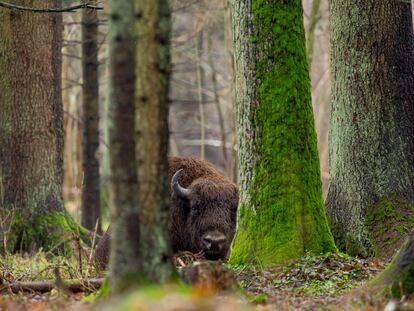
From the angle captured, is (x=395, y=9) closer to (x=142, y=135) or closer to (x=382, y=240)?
(x=382, y=240)

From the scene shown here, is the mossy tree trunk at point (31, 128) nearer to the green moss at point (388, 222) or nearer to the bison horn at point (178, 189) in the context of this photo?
the bison horn at point (178, 189)

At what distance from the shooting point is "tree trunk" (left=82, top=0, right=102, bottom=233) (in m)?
18.5

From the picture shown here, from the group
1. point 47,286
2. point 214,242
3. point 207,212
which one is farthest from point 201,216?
point 47,286

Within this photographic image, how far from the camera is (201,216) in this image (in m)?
12.8

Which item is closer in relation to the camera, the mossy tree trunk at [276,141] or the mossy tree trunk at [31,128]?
the mossy tree trunk at [276,141]

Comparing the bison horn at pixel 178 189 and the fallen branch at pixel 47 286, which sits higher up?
the bison horn at pixel 178 189

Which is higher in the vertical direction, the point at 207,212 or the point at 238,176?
the point at 238,176

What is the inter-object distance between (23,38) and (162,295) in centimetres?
960

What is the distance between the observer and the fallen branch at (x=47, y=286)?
838 centimetres

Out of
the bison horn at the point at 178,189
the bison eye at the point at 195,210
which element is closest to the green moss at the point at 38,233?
the bison horn at the point at 178,189

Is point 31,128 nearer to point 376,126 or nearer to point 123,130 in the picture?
point 376,126

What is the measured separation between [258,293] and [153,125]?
2481 millimetres

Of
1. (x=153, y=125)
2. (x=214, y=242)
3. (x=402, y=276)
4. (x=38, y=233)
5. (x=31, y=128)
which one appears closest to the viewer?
(x=153, y=125)

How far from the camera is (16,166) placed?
48.0ft
